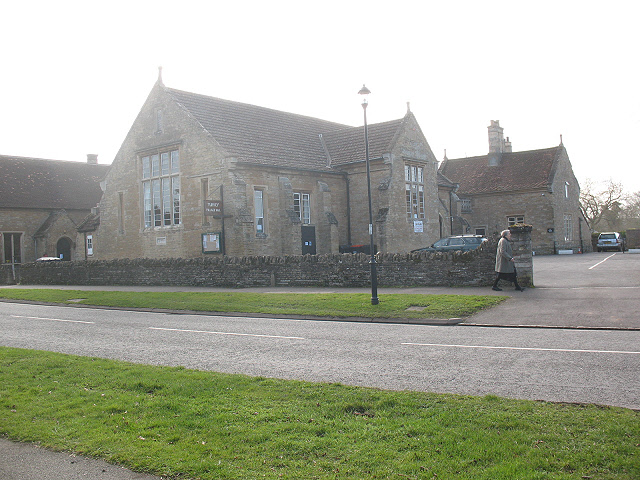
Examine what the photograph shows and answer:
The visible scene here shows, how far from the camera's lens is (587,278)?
20.6m

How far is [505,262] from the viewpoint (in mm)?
17625

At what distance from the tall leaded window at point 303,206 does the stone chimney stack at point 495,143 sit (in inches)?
1011

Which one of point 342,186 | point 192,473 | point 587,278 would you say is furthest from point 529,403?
point 342,186

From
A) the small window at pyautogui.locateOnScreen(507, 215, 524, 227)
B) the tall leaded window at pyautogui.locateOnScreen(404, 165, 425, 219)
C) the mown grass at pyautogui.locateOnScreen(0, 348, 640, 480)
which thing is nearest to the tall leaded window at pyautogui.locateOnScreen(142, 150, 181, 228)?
the tall leaded window at pyautogui.locateOnScreen(404, 165, 425, 219)

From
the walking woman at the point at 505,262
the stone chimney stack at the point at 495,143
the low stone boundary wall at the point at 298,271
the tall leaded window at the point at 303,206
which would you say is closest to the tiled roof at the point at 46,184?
the low stone boundary wall at the point at 298,271

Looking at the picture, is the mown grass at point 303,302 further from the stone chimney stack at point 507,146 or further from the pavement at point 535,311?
the stone chimney stack at point 507,146

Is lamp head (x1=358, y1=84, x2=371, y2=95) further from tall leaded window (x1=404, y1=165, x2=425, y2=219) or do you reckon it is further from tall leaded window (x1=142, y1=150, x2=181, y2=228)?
tall leaded window (x1=404, y1=165, x2=425, y2=219)

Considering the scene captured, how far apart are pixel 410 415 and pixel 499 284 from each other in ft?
46.1

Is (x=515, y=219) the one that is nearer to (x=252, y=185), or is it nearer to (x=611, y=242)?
(x=611, y=242)

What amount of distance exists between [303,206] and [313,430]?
26976mm

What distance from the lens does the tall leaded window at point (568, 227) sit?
48100mm

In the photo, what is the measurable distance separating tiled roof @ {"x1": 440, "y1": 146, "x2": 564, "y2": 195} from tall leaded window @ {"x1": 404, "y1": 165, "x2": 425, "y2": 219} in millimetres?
15888

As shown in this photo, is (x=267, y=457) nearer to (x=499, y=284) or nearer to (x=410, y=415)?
(x=410, y=415)

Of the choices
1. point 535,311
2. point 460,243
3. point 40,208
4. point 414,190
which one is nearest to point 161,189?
point 414,190
